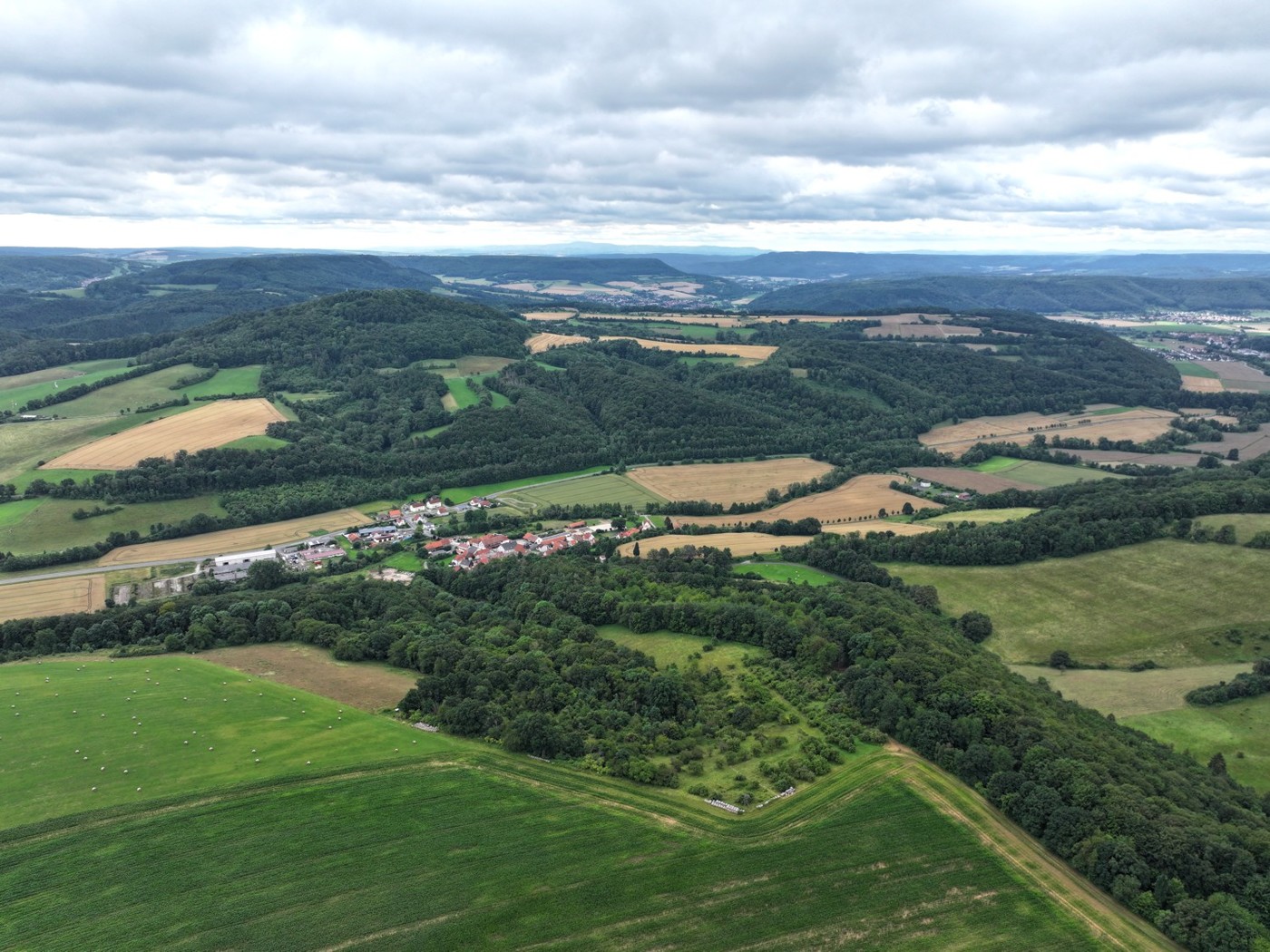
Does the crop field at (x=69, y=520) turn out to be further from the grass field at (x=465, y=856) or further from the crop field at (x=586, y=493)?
the grass field at (x=465, y=856)

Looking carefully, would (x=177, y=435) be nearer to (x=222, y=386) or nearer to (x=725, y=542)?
(x=222, y=386)

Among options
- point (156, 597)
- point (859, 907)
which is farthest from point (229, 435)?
point (859, 907)

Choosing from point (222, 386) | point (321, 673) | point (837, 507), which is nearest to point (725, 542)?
point (837, 507)

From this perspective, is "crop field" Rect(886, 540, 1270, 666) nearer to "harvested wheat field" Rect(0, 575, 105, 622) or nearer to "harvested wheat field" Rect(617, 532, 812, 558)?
"harvested wheat field" Rect(617, 532, 812, 558)

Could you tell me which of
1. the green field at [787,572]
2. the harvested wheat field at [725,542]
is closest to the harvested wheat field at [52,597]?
the harvested wheat field at [725,542]

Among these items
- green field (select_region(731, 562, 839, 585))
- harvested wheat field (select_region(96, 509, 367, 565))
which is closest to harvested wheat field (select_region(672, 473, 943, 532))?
green field (select_region(731, 562, 839, 585))

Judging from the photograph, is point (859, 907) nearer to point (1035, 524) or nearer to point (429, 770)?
point (429, 770)
